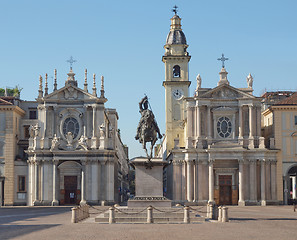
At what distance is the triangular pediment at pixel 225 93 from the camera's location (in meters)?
81.9

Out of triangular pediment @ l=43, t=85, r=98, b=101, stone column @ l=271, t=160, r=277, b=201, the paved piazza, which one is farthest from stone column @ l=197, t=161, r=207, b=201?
the paved piazza

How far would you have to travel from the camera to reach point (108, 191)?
8044 centimetres

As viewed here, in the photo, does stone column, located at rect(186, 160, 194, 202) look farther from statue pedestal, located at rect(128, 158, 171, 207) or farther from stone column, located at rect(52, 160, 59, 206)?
statue pedestal, located at rect(128, 158, 171, 207)

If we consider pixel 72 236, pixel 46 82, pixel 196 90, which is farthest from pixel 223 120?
pixel 72 236

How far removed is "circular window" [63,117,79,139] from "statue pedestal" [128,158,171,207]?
1602 inches

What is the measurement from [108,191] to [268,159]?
21.9m

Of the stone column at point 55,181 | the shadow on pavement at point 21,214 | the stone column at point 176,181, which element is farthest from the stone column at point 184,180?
the shadow on pavement at point 21,214

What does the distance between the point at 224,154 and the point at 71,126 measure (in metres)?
21.4

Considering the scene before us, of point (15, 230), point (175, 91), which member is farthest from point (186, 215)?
point (175, 91)

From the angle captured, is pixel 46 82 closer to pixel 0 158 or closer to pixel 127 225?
pixel 0 158

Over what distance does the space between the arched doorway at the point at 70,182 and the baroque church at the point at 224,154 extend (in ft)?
43.2

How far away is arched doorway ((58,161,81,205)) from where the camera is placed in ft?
269

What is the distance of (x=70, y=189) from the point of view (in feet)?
269

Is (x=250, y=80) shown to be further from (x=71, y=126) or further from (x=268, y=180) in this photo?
(x=71, y=126)
